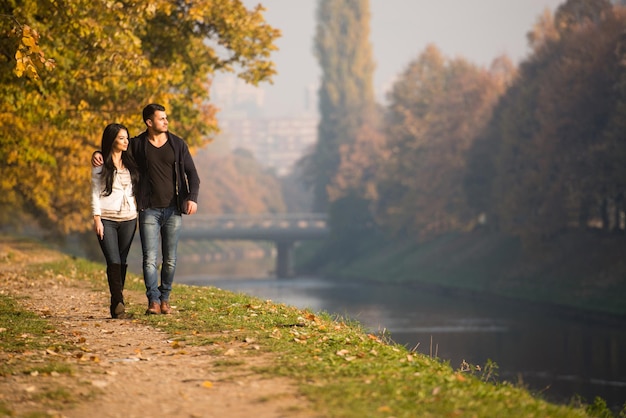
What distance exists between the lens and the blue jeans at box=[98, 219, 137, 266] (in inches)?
563

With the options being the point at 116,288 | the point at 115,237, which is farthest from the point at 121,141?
the point at 116,288

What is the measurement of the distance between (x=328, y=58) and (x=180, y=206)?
10494 cm

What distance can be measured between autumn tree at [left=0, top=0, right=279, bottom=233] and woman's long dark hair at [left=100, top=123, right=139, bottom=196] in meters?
3.51

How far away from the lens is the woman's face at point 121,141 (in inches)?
551

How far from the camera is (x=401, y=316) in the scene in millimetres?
52844

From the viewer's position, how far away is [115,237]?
567 inches

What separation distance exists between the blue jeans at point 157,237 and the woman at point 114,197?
0.70 ft

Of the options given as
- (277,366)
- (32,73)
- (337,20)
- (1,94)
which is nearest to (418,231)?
(337,20)

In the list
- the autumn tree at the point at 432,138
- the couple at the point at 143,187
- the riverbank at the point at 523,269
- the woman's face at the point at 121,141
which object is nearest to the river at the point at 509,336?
the riverbank at the point at 523,269

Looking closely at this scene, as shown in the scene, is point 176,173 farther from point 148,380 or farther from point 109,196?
point 148,380

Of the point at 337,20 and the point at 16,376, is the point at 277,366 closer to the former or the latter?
the point at 16,376

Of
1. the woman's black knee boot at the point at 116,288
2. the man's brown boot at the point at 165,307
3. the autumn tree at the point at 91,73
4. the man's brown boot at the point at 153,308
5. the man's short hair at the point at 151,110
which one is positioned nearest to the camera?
the man's short hair at the point at 151,110

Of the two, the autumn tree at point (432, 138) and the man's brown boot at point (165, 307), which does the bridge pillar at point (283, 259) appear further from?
the man's brown boot at point (165, 307)

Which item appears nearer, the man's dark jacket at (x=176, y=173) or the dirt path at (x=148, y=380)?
the dirt path at (x=148, y=380)
